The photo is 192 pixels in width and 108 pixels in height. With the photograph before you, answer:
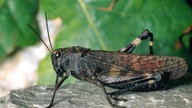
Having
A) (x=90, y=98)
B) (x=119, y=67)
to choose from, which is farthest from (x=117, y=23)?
(x=90, y=98)

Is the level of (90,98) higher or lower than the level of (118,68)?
lower

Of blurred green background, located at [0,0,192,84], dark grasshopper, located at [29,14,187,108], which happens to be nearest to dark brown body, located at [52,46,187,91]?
dark grasshopper, located at [29,14,187,108]

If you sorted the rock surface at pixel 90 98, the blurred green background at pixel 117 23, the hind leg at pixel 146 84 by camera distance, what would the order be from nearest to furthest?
the rock surface at pixel 90 98 → the hind leg at pixel 146 84 → the blurred green background at pixel 117 23

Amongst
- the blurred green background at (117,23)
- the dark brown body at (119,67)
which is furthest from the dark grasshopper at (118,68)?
the blurred green background at (117,23)

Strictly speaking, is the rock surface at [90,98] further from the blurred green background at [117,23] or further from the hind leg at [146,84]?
the blurred green background at [117,23]

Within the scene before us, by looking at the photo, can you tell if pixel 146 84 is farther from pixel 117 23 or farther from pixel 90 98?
pixel 117 23

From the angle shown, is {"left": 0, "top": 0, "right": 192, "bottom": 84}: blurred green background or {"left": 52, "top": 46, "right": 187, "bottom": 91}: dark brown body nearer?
{"left": 52, "top": 46, "right": 187, "bottom": 91}: dark brown body

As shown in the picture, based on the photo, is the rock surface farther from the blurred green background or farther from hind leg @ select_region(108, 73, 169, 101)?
the blurred green background
